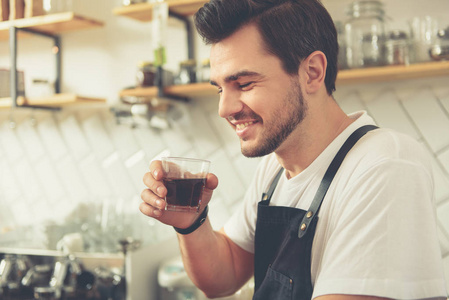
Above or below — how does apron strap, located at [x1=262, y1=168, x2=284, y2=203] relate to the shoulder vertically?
below

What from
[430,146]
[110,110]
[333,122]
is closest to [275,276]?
[333,122]

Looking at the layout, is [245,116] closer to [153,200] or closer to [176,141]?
[153,200]

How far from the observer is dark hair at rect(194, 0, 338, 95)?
4.08ft

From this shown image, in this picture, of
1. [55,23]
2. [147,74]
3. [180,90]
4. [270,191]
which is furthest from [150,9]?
[270,191]

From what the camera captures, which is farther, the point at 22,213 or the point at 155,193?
the point at 22,213

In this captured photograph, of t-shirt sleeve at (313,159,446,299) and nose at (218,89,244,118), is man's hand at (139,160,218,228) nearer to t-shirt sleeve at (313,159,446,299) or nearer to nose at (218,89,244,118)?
nose at (218,89,244,118)

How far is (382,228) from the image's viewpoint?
99 cm

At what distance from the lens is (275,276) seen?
1.27 meters

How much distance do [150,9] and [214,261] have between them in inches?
58.5

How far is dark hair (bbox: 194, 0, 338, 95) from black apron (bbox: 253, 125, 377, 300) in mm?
261

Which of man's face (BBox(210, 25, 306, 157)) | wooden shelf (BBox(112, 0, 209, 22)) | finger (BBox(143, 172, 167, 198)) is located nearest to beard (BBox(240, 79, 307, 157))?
man's face (BBox(210, 25, 306, 157))

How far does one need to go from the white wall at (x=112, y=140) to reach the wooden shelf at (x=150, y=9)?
178 mm

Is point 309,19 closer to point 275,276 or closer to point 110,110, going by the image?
point 275,276

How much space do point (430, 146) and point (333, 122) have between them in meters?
1.07
